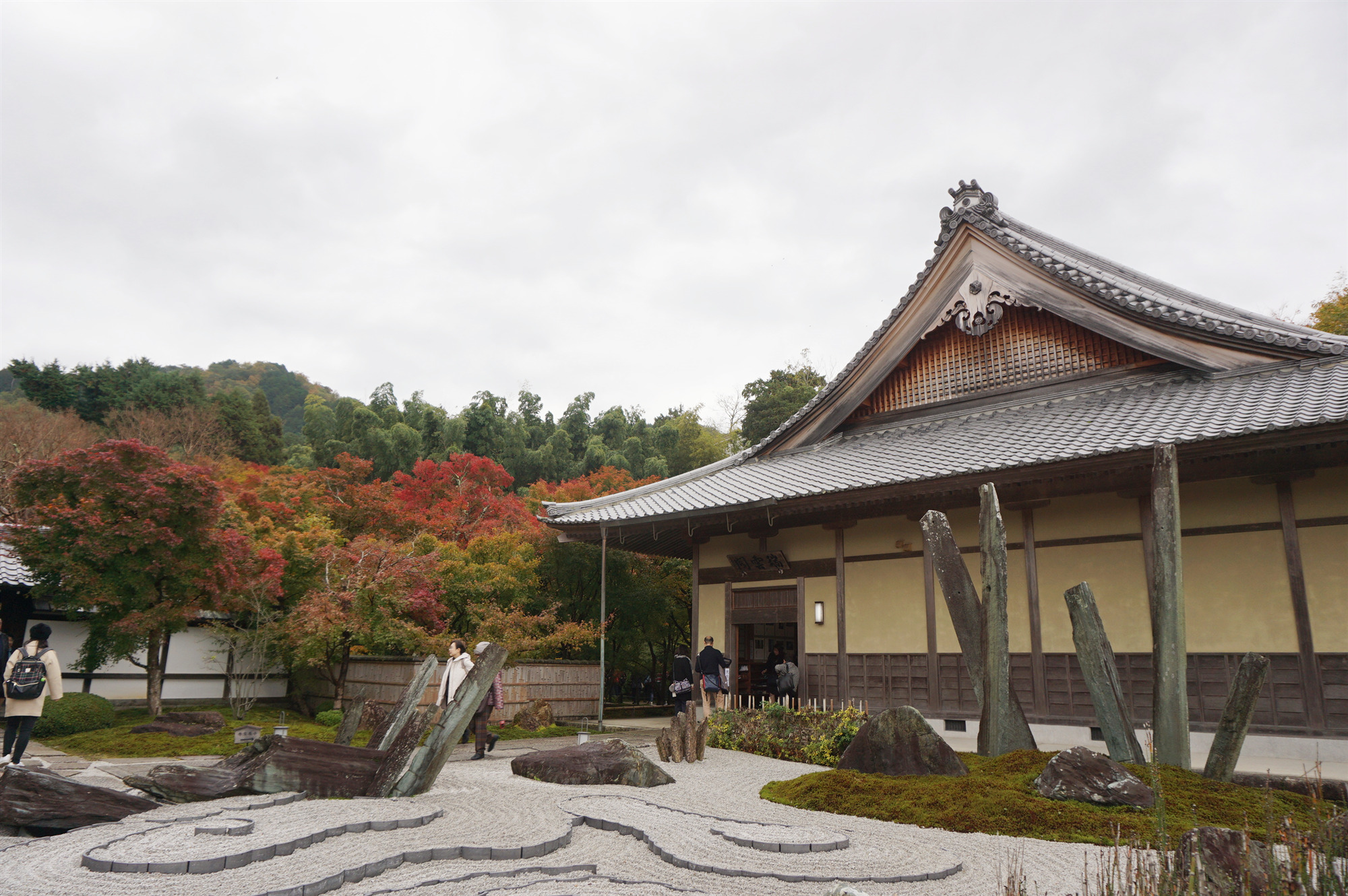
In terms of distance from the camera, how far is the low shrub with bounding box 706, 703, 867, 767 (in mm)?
10133

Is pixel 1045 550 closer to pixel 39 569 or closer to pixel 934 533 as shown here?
pixel 934 533

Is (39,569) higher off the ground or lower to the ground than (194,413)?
lower

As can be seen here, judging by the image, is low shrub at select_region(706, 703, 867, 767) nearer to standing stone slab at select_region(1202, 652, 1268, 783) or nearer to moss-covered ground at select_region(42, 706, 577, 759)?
standing stone slab at select_region(1202, 652, 1268, 783)

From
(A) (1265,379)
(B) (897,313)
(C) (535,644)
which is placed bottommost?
(C) (535,644)

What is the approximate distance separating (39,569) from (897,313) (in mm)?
15009

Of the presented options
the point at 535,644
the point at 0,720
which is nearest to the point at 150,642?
the point at 0,720

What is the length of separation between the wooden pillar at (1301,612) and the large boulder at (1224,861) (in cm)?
642

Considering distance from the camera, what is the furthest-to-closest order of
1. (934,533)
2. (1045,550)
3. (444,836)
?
(1045,550)
(934,533)
(444,836)

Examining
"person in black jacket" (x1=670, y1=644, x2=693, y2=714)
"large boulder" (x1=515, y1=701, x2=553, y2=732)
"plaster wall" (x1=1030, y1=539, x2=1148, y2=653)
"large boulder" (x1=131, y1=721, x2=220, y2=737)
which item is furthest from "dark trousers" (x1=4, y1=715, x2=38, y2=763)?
"plaster wall" (x1=1030, y1=539, x2=1148, y2=653)

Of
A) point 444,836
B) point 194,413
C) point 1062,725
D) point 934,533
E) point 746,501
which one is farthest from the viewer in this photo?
point 194,413

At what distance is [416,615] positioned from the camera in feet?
50.0

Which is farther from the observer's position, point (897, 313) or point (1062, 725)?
point (897, 313)

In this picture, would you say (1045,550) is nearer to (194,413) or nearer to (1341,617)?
(1341,617)

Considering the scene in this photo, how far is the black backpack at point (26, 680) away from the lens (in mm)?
7801
